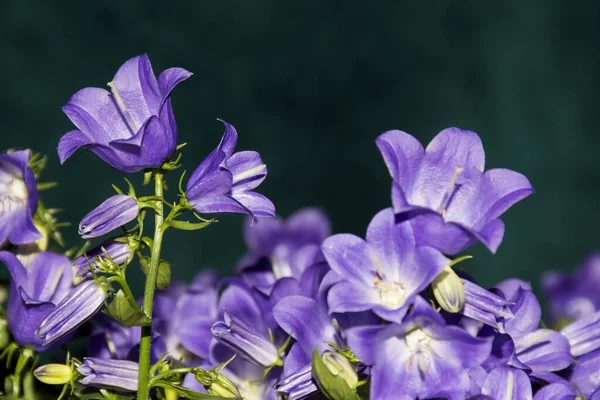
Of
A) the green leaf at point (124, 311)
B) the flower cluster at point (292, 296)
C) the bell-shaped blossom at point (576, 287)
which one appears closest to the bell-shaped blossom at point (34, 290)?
the flower cluster at point (292, 296)

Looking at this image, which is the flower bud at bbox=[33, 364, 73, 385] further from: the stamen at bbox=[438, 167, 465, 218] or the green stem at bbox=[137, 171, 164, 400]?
the stamen at bbox=[438, 167, 465, 218]

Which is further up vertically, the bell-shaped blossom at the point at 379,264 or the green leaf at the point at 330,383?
the bell-shaped blossom at the point at 379,264

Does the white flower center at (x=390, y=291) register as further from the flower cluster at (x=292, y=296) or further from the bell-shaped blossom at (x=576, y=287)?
the bell-shaped blossom at (x=576, y=287)

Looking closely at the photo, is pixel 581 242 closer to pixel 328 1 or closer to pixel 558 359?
pixel 328 1

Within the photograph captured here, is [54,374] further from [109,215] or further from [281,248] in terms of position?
[281,248]

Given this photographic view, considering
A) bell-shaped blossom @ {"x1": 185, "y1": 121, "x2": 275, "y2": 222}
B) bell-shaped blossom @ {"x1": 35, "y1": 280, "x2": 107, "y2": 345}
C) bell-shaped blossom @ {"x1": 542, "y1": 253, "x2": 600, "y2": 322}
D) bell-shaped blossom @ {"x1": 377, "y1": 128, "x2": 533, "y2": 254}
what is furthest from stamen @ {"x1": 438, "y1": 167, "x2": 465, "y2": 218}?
bell-shaped blossom @ {"x1": 542, "y1": 253, "x2": 600, "y2": 322}
